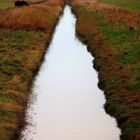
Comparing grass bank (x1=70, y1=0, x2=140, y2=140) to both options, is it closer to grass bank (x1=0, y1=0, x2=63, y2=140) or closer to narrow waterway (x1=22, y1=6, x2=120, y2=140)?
narrow waterway (x1=22, y1=6, x2=120, y2=140)

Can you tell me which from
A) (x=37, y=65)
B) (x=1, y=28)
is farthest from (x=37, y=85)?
(x=1, y=28)

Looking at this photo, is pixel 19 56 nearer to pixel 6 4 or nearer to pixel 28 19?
pixel 28 19

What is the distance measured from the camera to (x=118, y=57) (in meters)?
38.0

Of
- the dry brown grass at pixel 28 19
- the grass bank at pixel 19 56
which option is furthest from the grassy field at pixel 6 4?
the dry brown grass at pixel 28 19

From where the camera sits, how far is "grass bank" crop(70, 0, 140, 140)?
25516mm

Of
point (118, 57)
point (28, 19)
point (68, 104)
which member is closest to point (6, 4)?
point (28, 19)

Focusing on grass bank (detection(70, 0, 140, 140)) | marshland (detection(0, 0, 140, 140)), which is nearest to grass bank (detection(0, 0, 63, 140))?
marshland (detection(0, 0, 140, 140))

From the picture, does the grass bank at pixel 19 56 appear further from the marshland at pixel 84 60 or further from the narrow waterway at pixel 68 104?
the narrow waterway at pixel 68 104

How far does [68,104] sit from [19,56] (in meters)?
12.0

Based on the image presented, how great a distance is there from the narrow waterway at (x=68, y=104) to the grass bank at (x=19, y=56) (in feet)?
2.31

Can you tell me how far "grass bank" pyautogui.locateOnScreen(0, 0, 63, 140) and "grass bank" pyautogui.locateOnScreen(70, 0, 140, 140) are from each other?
15.0 ft

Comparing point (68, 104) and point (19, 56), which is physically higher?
point (68, 104)

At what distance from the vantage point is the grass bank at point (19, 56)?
82.0 ft

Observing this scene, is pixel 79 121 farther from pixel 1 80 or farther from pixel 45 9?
pixel 45 9
